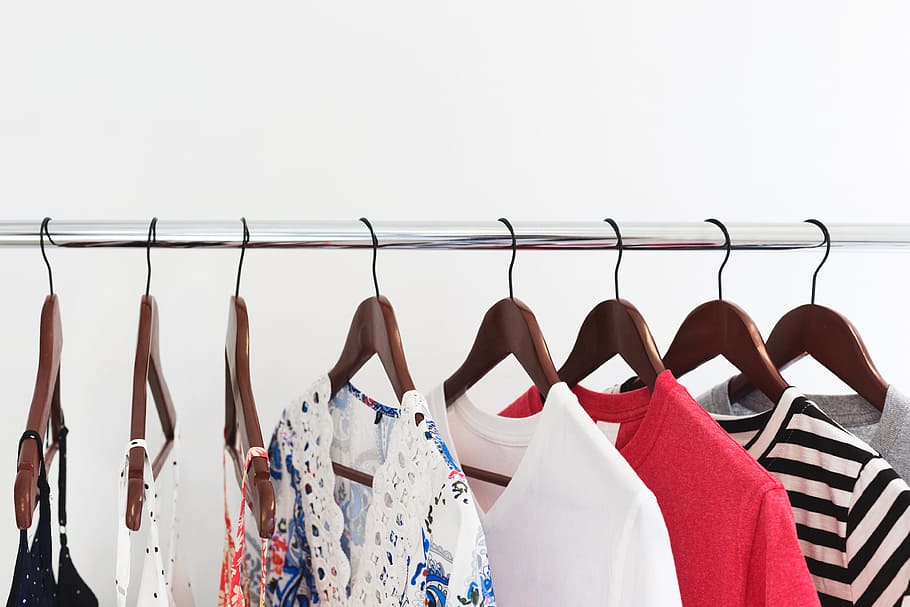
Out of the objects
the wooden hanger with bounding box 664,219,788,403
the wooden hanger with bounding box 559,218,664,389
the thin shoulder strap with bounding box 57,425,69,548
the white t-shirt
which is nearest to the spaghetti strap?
the thin shoulder strap with bounding box 57,425,69,548

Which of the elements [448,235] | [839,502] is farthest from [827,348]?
[448,235]

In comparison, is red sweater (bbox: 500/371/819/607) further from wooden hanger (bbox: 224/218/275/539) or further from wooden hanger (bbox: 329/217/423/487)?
wooden hanger (bbox: 224/218/275/539)

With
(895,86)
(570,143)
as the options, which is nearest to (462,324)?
(570,143)

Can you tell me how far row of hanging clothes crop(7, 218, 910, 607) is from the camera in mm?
719

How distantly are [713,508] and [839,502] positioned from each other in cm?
12

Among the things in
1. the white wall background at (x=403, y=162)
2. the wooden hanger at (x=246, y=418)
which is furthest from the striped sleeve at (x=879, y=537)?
the white wall background at (x=403, y=162)

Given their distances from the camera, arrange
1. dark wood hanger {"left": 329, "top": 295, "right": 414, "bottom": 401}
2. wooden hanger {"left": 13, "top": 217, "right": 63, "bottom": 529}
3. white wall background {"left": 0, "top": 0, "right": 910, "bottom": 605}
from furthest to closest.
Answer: white wall background {"left": 0, "top": 0, "right": 910, "bottom": 605}
dark wood hanger {"left": 329, "top": 295, "right": 414, "bottom": 401}
wooden hanger {"left": 13, "top": 217, "right": 63, "bottom": 529}

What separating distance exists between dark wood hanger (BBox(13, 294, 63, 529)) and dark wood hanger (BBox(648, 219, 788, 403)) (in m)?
0.58

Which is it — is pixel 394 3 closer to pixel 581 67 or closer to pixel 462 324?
pixel 581 67

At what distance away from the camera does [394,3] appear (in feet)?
4.45

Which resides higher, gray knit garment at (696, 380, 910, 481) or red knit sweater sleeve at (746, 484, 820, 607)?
gray knit garment at (696, 380, 910, 481)

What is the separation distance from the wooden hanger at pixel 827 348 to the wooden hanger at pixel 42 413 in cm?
67

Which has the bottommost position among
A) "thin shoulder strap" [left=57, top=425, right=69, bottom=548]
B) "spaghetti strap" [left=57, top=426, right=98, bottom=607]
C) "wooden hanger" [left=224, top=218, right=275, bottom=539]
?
"spaghetti strap" [left=57, top=426, right=98, bottom=607]

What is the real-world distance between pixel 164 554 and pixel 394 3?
82 centimetres
